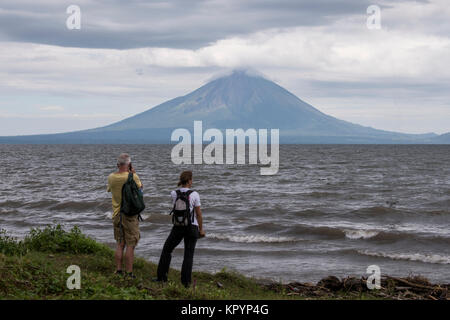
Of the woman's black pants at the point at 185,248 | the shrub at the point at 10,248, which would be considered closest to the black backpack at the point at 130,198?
the woman's black pants at the point at 185,248

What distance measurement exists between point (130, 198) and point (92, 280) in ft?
4.68

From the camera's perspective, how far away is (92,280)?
8.27 meters

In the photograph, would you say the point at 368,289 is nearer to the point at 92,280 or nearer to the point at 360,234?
the point at 92,280

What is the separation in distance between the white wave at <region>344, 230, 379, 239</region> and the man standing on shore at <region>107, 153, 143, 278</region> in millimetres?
10598

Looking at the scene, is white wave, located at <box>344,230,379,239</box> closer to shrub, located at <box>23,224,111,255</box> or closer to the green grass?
the green grass

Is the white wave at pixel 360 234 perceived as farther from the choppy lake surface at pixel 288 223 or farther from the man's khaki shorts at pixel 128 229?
the man's khaki shorts at pixel 128 229

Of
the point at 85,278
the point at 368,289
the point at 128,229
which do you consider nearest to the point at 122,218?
the point at 128,229

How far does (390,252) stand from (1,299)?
11771 mm

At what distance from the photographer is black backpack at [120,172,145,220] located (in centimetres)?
900

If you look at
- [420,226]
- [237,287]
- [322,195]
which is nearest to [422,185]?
[322,195]

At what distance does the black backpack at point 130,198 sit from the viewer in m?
9.00

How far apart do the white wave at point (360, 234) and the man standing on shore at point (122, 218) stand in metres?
10.6

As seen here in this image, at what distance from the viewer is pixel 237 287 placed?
10.5 m
